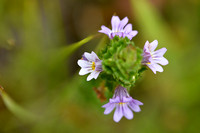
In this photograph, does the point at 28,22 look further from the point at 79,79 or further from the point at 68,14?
the point at 79,79

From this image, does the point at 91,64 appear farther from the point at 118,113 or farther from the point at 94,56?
the point at 118,113

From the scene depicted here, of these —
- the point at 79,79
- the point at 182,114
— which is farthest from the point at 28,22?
the point at 182,114

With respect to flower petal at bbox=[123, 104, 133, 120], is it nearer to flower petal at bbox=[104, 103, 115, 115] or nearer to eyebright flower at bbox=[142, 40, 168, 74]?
flower petal at bbox=[104, 103, 115, 115]

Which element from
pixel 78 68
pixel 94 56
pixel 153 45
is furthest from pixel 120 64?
pixel 78 68

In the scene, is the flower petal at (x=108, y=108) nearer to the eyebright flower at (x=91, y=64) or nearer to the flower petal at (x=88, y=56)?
the eyebright flower at (x=91, y=64)

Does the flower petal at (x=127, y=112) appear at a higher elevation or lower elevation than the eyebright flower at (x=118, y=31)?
lower

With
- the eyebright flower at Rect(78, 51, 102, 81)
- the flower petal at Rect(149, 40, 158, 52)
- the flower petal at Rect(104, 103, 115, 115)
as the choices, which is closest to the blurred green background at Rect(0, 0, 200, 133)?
the eyebright flower at Rect(78, 51, 102, 81)

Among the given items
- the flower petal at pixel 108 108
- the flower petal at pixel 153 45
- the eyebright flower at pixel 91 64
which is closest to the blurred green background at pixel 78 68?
the eyebright flower at pixel 91 64
